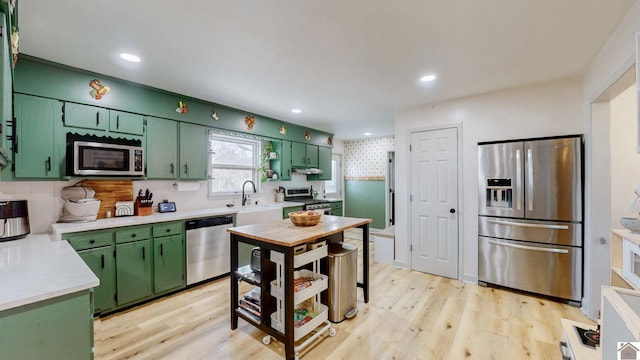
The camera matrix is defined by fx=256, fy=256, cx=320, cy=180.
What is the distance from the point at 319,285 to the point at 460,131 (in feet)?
8.92

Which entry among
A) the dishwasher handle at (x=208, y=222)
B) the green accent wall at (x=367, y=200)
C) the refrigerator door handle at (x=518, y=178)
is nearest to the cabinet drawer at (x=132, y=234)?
the dishwasher handle at (x=208, y=222)

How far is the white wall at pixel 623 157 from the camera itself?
94.1 inches

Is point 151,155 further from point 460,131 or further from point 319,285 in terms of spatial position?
point 460,131

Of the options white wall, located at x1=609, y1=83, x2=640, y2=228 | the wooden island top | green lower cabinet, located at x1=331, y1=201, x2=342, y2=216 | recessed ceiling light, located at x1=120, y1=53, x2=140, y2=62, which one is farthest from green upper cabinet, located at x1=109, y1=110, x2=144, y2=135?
white wall, located at x1=609, y1=83, x2=640, y2=228

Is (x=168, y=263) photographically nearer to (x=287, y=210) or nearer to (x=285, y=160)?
(x=287, y=210)

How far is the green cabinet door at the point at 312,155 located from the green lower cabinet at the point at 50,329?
4.27 m

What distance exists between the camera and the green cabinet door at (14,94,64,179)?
2.24 m

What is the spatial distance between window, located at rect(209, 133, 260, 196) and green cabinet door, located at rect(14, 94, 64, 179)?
1613 mm

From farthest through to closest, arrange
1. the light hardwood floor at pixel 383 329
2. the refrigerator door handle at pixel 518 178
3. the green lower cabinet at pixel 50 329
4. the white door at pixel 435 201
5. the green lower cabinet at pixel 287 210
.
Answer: the green lower cabinet at pixel 287 210 < the white door at pixel 435 201 < the refrigerator door handle at pixel 518 178 < the light hardwood floor at pixel 383 329 < the green lower cabinet at pixel 50 329

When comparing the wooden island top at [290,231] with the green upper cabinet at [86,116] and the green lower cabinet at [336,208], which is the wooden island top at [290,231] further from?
the green lower cabinet at [336,208]

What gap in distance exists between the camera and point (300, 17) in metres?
1.75

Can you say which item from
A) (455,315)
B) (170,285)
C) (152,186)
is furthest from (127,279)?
(455,315)

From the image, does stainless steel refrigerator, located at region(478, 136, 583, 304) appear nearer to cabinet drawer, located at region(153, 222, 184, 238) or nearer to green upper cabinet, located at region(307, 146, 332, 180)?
green upper cabinet, located at region(307, 146, 332, 180)

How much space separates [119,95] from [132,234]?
59.4 inches
